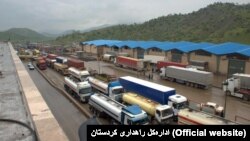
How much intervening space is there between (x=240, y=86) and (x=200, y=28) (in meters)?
96.7

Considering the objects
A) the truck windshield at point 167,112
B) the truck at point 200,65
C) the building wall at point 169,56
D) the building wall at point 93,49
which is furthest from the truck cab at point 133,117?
the building wall at point 93,49

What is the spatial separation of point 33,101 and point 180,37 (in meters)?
105

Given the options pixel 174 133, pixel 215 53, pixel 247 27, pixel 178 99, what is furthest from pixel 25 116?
pixel 247 27

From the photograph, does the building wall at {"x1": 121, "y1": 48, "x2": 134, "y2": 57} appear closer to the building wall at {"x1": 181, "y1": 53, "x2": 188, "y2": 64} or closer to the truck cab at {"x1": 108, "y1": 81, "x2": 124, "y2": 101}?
the building wall at {"x1": 181, "y1": 53, "x2": 188, "y2": 64}

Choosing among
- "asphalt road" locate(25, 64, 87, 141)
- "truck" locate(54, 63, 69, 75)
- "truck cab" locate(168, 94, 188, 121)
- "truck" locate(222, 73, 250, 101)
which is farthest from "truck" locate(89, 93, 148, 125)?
"truck" locate(54, 63, 69, 75)

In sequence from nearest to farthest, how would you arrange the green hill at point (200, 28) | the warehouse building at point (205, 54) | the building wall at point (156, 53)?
the warehouse building at point (205, 54), the building wall at point (156, 53), the green hill at point (200, 28)

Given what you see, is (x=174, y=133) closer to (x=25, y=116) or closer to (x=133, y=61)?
(x=25, y=116)

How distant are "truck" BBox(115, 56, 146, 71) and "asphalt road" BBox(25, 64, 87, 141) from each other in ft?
71.6

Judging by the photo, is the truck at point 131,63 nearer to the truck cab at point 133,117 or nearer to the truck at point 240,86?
the truck at point 240,86

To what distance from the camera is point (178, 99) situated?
27328 mm

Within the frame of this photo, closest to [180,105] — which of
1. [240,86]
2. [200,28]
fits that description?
[240,86]

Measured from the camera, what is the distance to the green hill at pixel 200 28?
103669 millimetres

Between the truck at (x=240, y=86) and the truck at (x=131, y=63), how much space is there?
24.5 metres

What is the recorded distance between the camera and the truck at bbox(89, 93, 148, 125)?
23.4m
